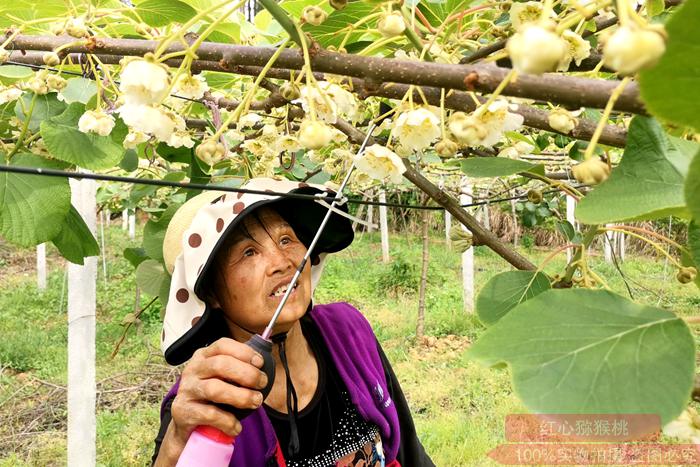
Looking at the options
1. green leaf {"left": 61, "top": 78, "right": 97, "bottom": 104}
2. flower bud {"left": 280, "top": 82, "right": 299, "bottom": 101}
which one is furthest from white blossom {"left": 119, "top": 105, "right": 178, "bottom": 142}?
green leaf {"left": 61, "top": 78, "right": 97, "bottom": 104}

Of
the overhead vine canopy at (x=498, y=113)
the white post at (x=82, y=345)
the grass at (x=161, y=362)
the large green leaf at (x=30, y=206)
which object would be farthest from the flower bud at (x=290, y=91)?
the white post at (x=82, y=345)

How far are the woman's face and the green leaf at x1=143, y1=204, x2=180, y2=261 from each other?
0.40 m

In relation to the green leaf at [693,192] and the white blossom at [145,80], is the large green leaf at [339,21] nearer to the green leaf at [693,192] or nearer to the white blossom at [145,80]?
the white blossom at [145,80]

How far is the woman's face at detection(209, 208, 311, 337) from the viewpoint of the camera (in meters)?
1.15

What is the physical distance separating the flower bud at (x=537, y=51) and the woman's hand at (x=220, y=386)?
2.06 ft

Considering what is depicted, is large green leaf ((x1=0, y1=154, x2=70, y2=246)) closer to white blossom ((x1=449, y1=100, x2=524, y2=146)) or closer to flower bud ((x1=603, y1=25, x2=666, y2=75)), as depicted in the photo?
Result: white blossom ((x1=449, y1=100, x2=524, y2=146))

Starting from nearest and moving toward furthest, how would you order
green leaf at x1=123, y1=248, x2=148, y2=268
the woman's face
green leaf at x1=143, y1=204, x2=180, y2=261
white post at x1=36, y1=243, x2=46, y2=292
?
the woman's face
green leaf at x1=143, y1=204, x2=180, y2=261
green leaf at x1=123, y1=248, x2=148, y2=268
white post at x1=36, y1=243, x2=46, y2=292

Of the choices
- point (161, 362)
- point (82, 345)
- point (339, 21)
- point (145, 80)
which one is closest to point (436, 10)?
point (339, 21)

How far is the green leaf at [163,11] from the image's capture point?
100cm

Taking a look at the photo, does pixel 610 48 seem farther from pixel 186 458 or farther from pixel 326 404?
pixel 326 404

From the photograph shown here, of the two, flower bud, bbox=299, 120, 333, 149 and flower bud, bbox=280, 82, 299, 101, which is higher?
flower bud, bbox=280, 82, 299, 101

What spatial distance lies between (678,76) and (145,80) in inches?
18.5

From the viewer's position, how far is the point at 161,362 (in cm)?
586

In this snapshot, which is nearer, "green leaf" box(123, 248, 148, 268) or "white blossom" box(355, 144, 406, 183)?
"white blossom" box(355, 144, 406, 183)
